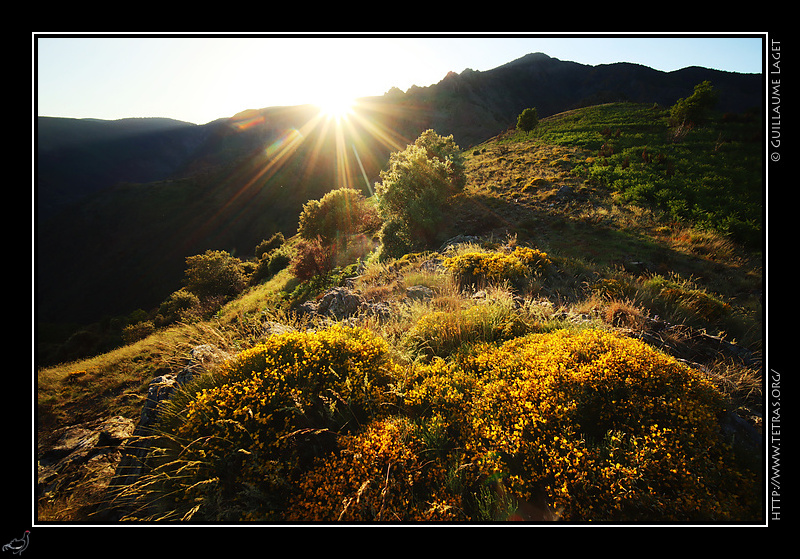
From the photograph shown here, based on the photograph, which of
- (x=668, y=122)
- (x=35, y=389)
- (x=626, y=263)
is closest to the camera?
(x=35, y=389)

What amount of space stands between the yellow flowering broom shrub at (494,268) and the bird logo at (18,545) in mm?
7773

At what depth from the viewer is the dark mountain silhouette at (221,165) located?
64688 millimetres

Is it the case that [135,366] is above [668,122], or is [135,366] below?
below

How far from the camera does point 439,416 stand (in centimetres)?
311

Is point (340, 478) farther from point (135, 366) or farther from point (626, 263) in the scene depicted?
point (626, 263)

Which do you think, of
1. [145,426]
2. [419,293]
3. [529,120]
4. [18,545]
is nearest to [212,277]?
[419,293]

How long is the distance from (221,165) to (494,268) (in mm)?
126004

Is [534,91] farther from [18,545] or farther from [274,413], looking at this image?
[18,545]

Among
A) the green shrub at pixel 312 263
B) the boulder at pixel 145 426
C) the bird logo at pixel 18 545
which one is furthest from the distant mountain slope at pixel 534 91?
the bird logo at pixel 18 545

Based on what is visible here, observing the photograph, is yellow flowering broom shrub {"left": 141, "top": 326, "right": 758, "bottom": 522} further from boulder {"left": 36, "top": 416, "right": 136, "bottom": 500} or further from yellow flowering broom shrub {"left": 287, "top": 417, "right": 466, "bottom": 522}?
boulder {"left": 36, "top": 416, "right": 136, "bottom": 500}

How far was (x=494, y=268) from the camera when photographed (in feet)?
26.7

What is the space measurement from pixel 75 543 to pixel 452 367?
12.7ft

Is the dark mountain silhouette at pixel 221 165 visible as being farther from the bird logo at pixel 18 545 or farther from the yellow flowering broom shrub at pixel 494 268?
the yellow flowering broom shrub at pixel 494 268
